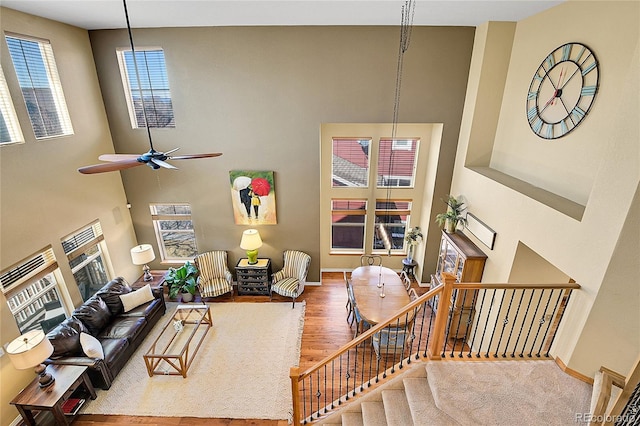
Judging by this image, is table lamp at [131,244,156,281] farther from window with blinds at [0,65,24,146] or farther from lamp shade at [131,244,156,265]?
window with blinds at [0,65,24,146]

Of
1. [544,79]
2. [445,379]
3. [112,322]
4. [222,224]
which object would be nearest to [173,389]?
[112,322]

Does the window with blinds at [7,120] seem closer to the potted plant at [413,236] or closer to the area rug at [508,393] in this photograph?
the area rug at [508,393]

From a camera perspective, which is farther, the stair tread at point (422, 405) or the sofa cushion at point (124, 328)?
the sofa cushion at point (124, 328)

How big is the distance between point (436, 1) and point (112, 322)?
23.1ft

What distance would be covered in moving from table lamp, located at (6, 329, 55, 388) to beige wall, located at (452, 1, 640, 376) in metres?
6.01

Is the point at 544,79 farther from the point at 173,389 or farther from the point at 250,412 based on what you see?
the point at 173,389

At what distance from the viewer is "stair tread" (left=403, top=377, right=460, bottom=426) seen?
2801mm

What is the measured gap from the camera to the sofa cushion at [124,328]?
4828 millimetres

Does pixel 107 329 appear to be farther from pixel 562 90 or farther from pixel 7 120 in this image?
pixel 562 90

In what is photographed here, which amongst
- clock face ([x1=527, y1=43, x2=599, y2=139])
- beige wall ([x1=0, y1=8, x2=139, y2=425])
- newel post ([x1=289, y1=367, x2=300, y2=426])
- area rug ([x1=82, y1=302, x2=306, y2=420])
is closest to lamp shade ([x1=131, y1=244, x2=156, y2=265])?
beige wall ([x1=0, y1=8, x2=139, y2=425])

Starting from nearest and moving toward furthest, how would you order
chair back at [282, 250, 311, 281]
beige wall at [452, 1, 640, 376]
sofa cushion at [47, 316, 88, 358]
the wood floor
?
beige wall at [452, 1, 640, 376] < the wood floor < sofa cushion at [47, 316, 88, 358] < chair back at [282, 250, 311, 281]

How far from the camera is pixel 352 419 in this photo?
330 cm

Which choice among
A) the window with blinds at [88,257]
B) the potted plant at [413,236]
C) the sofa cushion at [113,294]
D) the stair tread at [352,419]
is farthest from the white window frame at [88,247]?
the potted plant at [413,236]

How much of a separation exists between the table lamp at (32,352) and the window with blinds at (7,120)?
2503 millimetres
